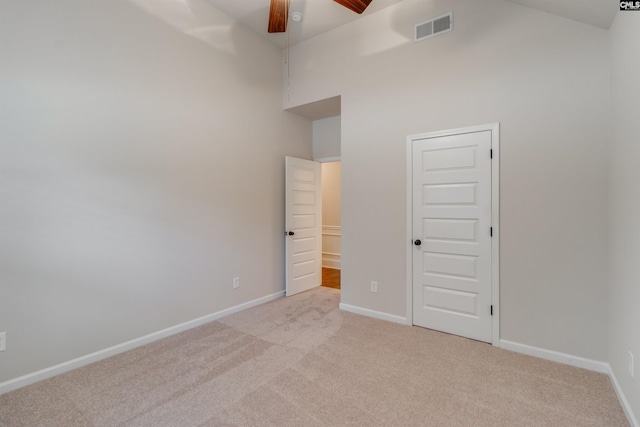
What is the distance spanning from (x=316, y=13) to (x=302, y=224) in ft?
9.18

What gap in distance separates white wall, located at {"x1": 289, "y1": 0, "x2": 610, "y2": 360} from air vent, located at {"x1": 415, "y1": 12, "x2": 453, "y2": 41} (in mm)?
58

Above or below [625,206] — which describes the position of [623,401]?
below

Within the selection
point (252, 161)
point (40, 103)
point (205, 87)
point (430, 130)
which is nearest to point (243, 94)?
point (205, 87)

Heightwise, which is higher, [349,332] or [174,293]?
[174,293]

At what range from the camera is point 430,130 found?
10.2ft

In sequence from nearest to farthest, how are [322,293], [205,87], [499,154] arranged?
1. [499,154]
2. [205,87]
3. [322,293]

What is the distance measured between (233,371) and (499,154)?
3035mm

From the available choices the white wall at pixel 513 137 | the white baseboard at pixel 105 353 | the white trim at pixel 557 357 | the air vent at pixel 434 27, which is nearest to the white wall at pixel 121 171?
the white baseboard at pixel 105 353

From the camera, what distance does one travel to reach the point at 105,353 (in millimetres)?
2537

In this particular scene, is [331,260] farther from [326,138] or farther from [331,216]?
[326,138]

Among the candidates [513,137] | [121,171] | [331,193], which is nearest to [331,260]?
[331,193]

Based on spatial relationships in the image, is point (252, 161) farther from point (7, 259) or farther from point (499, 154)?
point (499, 154)

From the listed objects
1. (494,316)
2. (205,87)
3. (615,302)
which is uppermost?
(205,87)

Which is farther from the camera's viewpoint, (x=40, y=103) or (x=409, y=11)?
(x=409, y=11)
